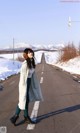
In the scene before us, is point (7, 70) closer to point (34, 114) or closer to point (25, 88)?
point (34, 114)

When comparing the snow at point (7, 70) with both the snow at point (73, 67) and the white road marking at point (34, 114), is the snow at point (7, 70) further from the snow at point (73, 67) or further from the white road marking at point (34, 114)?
the white road marking at point (34, 114)

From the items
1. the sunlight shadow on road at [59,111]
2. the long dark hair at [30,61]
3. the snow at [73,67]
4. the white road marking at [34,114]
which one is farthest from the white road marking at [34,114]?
the snow at [73,67]

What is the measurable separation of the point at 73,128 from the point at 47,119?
1.28m

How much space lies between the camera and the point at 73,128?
7039 millimetres

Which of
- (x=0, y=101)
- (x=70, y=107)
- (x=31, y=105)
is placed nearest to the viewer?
(x=70, y=107)

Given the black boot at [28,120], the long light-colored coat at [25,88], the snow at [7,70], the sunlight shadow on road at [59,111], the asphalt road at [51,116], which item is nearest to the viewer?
the asphalt road at [51,116]

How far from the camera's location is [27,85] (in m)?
7.68

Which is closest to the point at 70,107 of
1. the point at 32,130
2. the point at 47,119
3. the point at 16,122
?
the point at 47,119

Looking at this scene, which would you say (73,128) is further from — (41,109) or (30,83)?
(41,109)

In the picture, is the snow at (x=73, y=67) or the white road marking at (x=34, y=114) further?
the snow at (x=73, y=67)

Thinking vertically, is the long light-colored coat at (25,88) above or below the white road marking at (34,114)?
above

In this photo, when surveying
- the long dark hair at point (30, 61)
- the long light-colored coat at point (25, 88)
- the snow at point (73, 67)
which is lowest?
the snow at point (73, 67)

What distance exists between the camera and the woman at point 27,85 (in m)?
7.61

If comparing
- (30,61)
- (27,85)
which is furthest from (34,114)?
(30,61)
